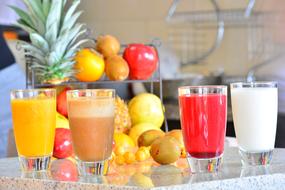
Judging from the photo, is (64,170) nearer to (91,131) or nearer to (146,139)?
(91,131)

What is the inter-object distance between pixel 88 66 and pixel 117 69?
86 millimetres

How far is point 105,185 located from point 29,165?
9.0 inches

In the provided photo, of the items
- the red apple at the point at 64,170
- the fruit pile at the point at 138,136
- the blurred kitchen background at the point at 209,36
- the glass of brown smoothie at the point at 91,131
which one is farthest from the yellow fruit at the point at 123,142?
the blurred kitchen background at the point at 209,36

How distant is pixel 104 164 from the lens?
1063 mm

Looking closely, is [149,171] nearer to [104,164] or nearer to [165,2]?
[104,164]

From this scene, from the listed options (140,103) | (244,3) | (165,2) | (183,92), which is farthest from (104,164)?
(165,2)

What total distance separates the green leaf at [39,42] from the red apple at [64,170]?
628 millimetres

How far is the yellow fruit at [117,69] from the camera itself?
5.82 feet

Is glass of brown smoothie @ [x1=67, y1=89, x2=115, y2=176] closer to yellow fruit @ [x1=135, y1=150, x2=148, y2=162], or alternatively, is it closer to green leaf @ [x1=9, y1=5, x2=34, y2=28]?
yellow fruit @ [x1=135, y1=150, x2=148, y2=162]

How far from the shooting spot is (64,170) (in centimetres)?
110

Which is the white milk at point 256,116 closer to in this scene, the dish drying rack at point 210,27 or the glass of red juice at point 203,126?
the glass of red juice at point 203,126

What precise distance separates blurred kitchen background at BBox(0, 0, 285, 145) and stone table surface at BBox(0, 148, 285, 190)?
1.80 metres

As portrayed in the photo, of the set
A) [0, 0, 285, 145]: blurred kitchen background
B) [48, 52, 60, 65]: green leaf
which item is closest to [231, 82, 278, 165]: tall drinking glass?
[48, 52, 60, 65]: green leaf

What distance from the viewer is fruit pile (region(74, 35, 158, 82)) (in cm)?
178
